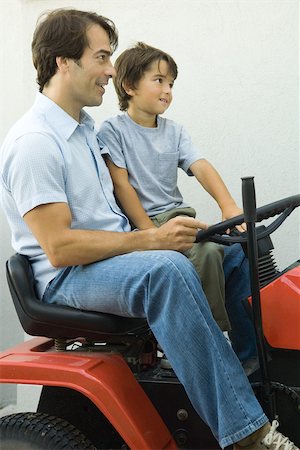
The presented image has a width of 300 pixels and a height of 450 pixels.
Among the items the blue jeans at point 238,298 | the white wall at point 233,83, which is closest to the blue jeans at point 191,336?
the blue jeans at point 238,298

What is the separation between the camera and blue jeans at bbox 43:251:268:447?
1320 mm

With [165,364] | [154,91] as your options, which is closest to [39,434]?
[165,364]

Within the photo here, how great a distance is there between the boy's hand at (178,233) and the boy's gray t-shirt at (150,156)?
1.38 ft

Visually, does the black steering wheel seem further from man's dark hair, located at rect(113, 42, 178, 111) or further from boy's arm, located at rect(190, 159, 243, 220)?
man's dark hair, located at rect(113, 42, 178, 111)

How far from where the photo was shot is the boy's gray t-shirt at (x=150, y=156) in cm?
→ 197

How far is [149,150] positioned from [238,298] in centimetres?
58

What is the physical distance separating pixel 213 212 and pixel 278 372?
1.08m

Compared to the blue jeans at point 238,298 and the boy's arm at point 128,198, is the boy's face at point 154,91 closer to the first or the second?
the boy's arm at point 128,198

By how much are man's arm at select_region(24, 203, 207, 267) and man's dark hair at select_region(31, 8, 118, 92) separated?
494mm

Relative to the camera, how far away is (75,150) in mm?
1671

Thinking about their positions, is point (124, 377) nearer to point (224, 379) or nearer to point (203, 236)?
point (224, 379)

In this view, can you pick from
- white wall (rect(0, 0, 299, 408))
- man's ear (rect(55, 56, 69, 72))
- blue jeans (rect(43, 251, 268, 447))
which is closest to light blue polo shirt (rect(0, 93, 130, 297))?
man's ear (rect(55, 56, 69, 72))

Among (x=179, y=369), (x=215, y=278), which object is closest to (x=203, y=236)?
(x=215, y=278)

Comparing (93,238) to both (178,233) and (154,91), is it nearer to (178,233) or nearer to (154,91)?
(178,233)
